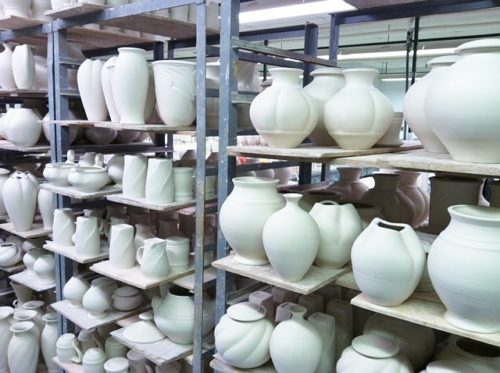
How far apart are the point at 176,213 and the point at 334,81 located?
133cm

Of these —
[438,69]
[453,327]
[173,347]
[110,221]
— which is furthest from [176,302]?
[438,69]

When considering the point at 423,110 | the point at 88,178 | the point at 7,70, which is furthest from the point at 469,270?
the point at 7,70

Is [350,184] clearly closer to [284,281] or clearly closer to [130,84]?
[284,281]

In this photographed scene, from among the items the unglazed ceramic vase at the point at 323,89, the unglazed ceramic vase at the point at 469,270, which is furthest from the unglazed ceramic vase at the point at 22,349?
the unglazed ceramic vase at the point at 469,270

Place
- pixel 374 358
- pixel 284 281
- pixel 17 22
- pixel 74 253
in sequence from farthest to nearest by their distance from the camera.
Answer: pixel 17 22, pixel 74 253, pixel 284 281, pixel 374 358

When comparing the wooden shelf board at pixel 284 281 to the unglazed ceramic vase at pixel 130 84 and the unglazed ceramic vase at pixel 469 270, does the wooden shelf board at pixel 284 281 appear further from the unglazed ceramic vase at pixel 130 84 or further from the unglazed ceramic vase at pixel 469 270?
the unglazed ceramic vase at pixel 130 84

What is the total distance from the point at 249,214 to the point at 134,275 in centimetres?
79

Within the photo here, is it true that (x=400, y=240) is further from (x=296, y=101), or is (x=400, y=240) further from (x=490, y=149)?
(x=296, y=101)

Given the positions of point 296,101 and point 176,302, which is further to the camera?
point 176,302

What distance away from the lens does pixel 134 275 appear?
75.3 inches

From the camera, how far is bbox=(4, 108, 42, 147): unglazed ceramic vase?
101 inches

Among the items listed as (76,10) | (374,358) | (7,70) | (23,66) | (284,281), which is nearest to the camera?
(374,358)

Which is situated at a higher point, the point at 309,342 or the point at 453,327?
the point at 453,327

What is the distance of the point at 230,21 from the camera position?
4.89 feet
